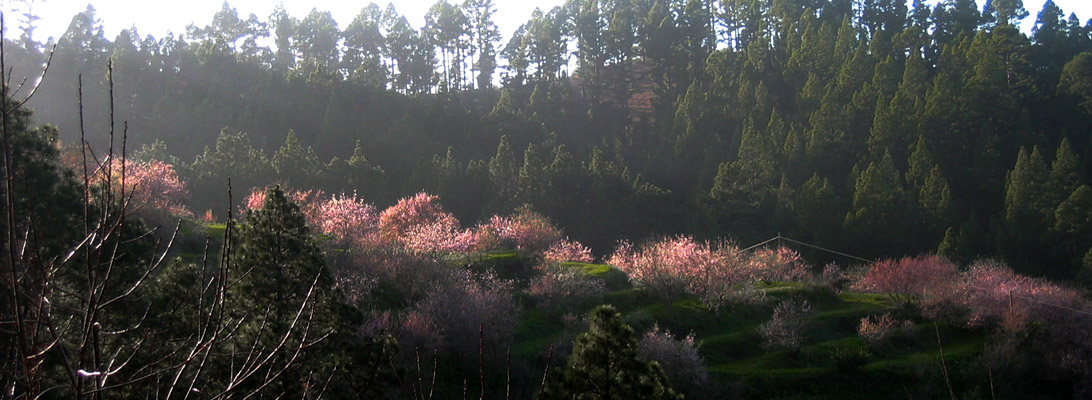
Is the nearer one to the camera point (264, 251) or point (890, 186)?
point (264, 251)

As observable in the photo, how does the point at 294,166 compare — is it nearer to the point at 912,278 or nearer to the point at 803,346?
the point at 803,346

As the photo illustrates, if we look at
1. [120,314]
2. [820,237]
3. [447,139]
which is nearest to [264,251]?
[120,314]

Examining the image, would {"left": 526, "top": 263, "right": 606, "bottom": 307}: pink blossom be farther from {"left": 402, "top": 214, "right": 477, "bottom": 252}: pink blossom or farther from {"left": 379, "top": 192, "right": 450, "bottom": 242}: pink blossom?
{"left": 379, "top": 192, "right": 450, "bottom": 242}: pink blossom

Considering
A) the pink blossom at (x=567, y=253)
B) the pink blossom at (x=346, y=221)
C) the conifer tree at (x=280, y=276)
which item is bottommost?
the pink blossom at (x=567, y=253)

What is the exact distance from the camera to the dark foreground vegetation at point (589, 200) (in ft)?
45.7

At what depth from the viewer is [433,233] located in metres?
36.2

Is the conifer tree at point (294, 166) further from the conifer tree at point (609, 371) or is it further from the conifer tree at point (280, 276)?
the conifer tree at point (609, 371)

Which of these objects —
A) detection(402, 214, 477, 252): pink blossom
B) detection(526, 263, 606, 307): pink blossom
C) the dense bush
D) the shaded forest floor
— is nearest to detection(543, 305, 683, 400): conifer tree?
the shaded forest floor

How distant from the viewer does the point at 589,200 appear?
4700 cm

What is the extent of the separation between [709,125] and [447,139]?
18.1 meters

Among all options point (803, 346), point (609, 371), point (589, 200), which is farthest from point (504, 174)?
point (609, 371)

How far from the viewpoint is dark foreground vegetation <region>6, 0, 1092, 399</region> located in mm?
13938

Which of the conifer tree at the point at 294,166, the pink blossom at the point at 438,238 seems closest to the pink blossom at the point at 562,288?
the pink blossom at the point at 438,238

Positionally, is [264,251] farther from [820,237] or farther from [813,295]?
[820,237]
